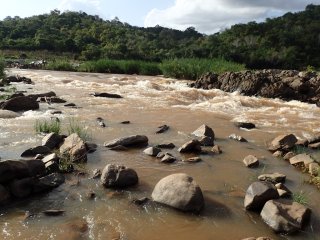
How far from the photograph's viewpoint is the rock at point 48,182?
259 inches

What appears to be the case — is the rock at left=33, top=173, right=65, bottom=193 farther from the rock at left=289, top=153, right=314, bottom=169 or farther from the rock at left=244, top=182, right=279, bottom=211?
the rock at left=289, top=153, right=314, bottom=169

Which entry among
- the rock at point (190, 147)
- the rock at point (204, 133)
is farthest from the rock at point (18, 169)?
the rock at point (204, 133)

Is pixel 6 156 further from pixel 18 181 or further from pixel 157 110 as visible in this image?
pixel 157 110

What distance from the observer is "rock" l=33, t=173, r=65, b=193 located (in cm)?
657

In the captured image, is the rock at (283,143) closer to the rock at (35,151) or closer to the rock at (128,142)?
the rock at (128,142)

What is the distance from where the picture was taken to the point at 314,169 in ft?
26.2

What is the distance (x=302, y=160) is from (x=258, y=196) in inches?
111

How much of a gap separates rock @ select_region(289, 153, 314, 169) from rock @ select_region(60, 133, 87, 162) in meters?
4.38

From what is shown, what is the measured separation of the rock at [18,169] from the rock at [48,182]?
20 cm

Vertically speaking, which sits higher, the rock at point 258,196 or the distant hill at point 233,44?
the distant hill at point 233,44

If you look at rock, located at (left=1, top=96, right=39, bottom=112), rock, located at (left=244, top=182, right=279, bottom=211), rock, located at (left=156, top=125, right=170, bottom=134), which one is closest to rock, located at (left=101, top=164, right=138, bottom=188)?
rock, located at (left=244, top=182, right=279, bottom=211)

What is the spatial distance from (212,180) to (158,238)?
241 cm

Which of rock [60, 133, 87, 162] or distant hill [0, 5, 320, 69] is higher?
distant hill [0, 5, 320, 69]

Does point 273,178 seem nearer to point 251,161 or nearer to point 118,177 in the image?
point 251,161
